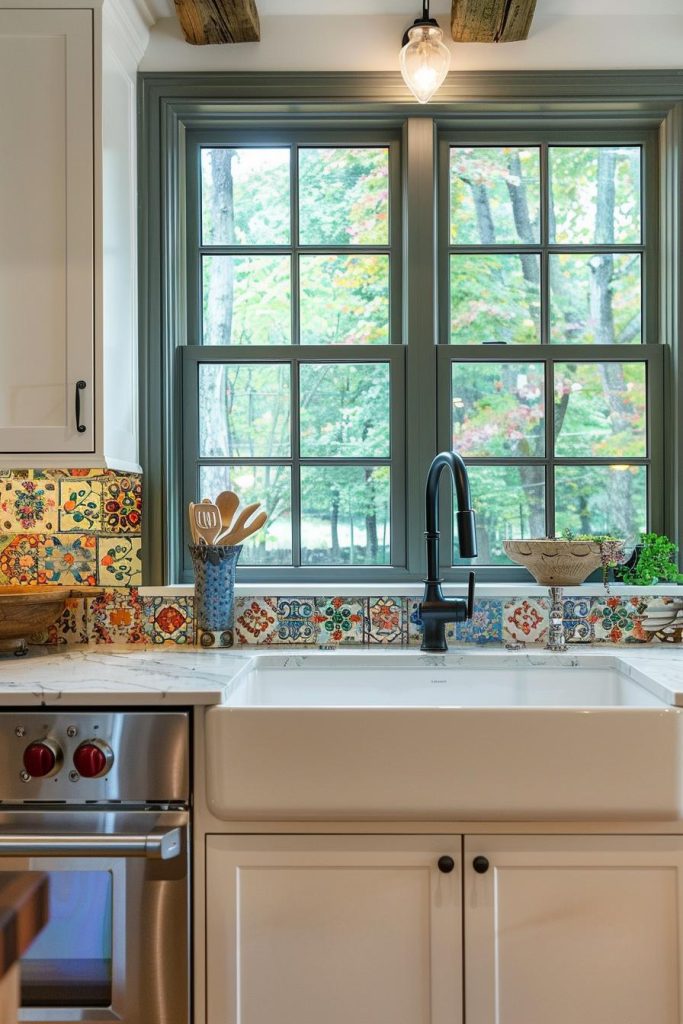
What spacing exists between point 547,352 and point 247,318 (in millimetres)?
876

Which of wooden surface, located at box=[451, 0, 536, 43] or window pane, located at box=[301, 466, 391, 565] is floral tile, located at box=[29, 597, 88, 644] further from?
wooden surface, located at box=[451, 0, 536, 43]

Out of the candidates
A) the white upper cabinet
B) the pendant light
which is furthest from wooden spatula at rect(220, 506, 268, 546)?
the pendant light

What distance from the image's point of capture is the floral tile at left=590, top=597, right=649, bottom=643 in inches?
78.5

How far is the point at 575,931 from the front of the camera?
1407mm

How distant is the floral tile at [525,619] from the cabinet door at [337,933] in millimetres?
693

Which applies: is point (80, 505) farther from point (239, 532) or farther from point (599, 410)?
point (599, 410)

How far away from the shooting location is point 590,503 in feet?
7.02

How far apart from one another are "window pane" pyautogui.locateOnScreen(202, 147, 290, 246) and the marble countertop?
3.94ft

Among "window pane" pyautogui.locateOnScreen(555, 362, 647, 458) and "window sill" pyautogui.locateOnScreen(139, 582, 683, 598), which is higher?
"window pane" pyautogui.locateOnScreen(555, 362, 647, 458)

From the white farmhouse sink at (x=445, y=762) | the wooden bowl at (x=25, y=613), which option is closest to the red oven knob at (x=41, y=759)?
the white farmhouse sink at (x=445, y=762)

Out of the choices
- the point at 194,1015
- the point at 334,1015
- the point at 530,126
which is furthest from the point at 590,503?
the point at 194,1015

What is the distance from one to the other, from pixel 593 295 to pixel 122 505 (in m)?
1.48

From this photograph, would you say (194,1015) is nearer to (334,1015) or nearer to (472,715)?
(334,1015)

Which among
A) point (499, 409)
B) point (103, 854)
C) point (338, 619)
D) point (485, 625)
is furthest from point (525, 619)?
point (103, 854)
